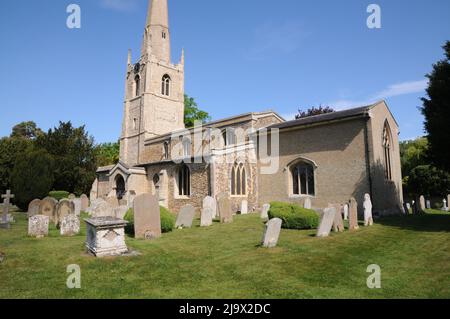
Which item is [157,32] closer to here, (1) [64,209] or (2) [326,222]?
(1) [64,209]

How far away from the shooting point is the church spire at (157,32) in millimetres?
37875

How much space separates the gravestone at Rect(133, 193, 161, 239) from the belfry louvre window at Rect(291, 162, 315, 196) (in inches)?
475

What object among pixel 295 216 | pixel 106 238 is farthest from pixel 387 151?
pixel 106 238

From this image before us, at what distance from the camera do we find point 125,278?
19.7 feet

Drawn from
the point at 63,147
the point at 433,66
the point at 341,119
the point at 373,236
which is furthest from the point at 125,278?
the point at 63,147

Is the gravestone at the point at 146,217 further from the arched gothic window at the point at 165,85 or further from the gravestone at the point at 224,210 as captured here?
A: the arched gothic window at the point at 165,85

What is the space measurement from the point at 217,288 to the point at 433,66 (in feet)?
55.0

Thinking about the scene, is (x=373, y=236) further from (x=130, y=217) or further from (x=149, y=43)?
(x=149, y=43)

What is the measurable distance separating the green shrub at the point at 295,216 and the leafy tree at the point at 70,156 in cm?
2713

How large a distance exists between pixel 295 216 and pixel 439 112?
27.9ft

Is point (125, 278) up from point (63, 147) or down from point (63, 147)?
down

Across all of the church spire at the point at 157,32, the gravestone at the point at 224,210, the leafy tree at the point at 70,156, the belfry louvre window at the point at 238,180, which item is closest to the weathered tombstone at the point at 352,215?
the gravestone at the point at 224,210

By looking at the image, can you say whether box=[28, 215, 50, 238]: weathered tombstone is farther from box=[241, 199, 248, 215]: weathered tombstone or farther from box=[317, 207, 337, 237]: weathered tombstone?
box=[241, 199, 248, 215]: weathered tombstone

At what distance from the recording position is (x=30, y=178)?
25.1 m
